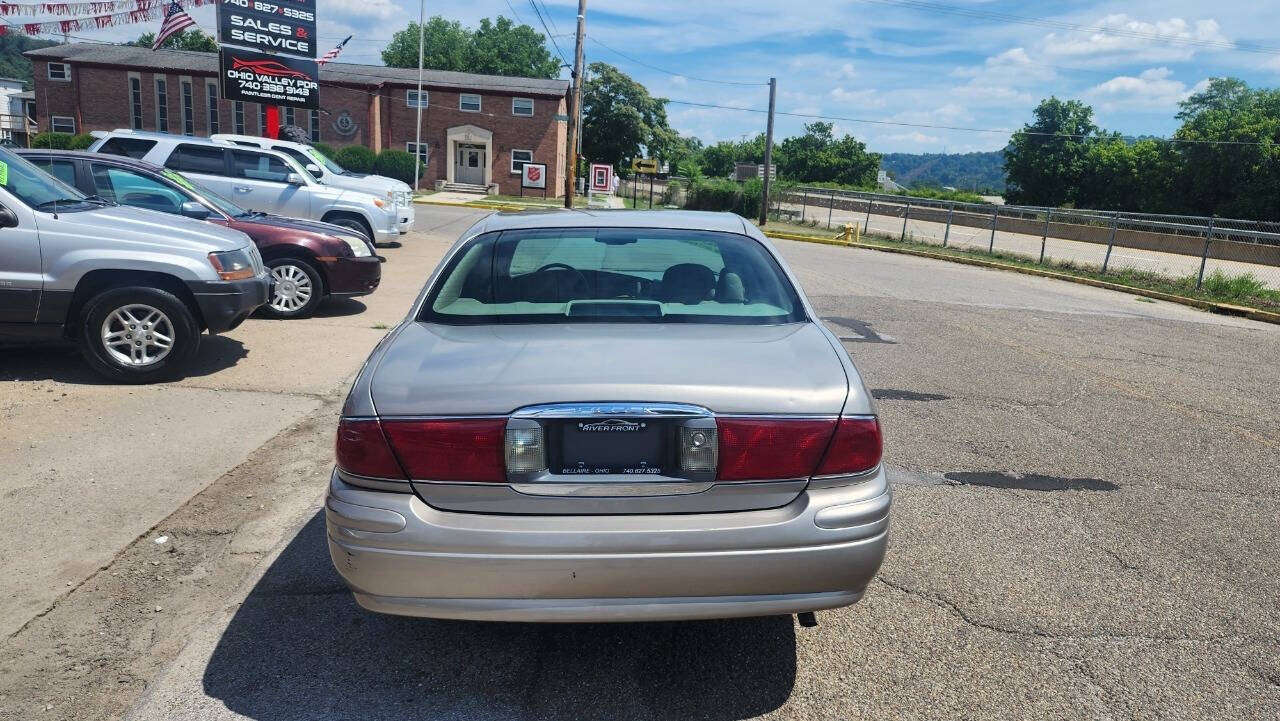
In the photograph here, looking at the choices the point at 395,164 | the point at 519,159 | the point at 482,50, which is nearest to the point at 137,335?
the point at 395,164

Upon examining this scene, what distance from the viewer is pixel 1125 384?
28.5 feet

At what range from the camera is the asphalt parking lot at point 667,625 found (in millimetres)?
3139

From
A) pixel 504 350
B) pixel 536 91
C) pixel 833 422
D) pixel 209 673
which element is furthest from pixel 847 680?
pixel 536 91

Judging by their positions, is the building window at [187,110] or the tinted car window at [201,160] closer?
the tinted car window at [201,160]

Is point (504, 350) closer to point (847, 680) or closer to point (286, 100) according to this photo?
point (847, 680)

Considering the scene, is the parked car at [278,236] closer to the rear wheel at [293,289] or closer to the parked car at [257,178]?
the rear wheel at [293,289]

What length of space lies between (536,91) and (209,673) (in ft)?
171

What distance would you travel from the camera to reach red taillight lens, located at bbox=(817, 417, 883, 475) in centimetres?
296

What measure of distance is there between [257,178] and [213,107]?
142 ft

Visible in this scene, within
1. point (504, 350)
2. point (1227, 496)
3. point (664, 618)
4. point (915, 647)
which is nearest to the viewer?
point (664, 618)

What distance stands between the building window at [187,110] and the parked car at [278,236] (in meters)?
48.3

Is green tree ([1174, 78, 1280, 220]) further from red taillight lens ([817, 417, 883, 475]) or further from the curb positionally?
red taillight lens ([817, 417, 883, 475])

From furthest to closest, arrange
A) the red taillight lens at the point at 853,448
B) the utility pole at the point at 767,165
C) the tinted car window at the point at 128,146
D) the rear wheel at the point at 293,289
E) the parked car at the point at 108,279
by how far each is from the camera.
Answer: the utility pole at the point at 767,165
the tinted car window at the point at 128,146
the rear wheel at the point at 293,289
the parked car at the point at 108,279
the red taillight lens at the point at 853,448

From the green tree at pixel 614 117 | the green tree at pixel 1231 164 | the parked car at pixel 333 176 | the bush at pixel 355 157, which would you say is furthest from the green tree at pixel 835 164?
the parked car at pixel 333 176
